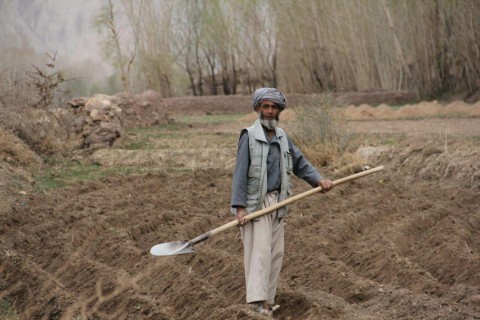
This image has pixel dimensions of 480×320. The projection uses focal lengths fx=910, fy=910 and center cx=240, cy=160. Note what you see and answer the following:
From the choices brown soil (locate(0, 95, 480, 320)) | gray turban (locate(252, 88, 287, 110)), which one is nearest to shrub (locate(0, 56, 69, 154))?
brown soil (locate(0, 95, 480, 320))

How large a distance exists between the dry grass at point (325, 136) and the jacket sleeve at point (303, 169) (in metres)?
5.98

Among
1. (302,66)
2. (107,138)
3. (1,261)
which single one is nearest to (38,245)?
(1,261)

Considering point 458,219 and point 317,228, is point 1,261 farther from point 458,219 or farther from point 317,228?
point 458,219

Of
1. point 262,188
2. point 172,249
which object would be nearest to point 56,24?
point 172,249

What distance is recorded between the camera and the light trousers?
5.63 m

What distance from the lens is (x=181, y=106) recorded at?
26.5 meters

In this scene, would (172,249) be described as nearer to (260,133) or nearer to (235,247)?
(260,133)

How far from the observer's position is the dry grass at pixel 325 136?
40.4ft

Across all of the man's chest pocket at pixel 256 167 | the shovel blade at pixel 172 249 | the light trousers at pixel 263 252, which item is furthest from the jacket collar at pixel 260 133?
the shovel blade at pixel 172 249

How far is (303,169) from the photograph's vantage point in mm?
5965

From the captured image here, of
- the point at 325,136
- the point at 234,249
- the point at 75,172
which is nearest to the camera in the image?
the point at 234,249

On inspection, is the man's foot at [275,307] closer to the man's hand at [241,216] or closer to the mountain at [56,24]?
the man's hand at [241,216]

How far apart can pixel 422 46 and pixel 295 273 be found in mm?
Result: 17313

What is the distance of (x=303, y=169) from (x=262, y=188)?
0.42 metres
